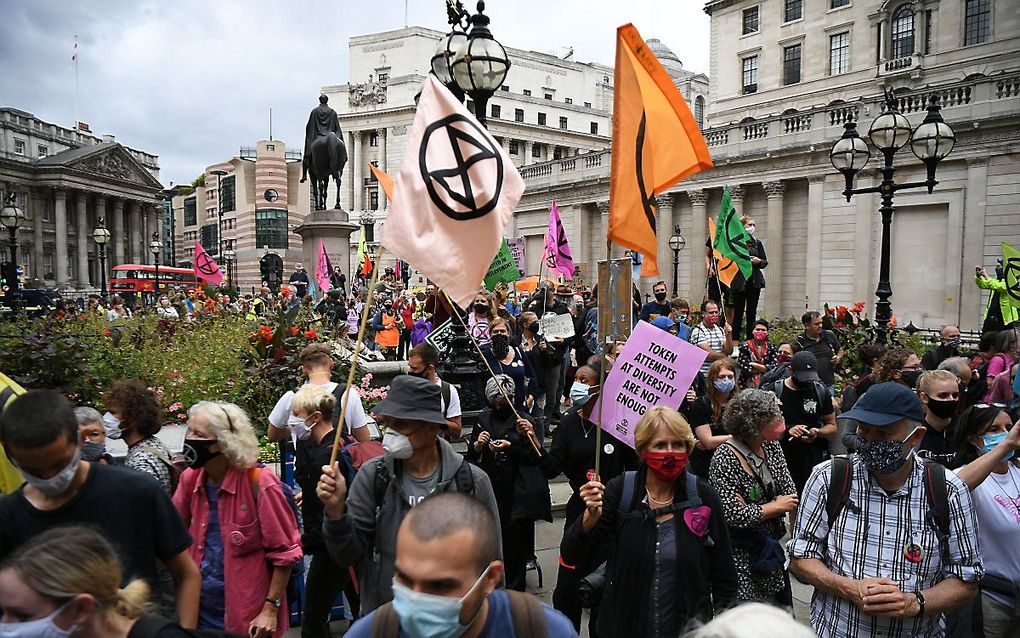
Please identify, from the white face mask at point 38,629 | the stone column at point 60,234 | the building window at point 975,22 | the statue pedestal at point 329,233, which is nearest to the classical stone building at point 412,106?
the stone column at point 60,234

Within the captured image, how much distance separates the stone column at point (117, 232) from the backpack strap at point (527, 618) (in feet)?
291

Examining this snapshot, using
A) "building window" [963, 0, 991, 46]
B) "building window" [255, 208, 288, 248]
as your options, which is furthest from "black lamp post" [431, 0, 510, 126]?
"building window" [255, 208, 288, 248]

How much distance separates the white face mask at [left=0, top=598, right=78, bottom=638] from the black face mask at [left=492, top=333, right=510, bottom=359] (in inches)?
221

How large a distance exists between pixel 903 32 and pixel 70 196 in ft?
251

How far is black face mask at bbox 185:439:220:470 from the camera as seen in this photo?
3.39m

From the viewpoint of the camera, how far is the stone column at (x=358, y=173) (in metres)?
80.4

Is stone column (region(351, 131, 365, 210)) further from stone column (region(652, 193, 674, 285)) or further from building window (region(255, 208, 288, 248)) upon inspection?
stone column (region(652, 193, 674, 285))

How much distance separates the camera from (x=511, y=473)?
5.28 m

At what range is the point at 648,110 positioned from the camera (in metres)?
4.89

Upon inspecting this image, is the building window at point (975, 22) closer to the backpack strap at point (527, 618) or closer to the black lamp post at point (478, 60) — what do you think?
the black lamp post at point (478, 60)

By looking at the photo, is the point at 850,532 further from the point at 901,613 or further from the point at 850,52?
the point at 850,52

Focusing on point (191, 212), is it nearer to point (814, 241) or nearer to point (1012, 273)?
point (814, 241)

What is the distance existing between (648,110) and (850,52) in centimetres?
4045

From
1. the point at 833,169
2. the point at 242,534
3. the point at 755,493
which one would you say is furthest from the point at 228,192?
the point at 755,493
